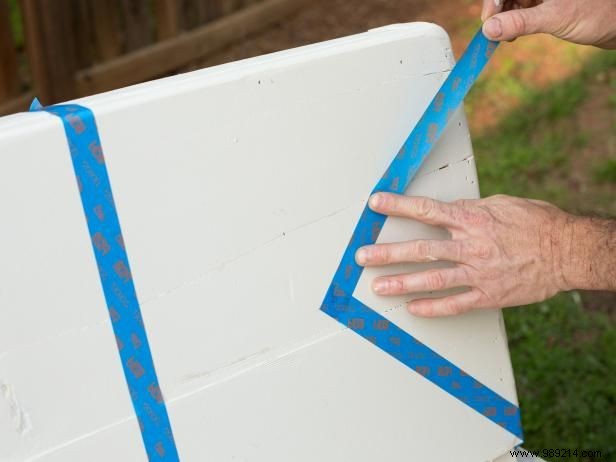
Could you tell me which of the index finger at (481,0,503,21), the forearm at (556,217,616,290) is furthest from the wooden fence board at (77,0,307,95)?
the forearm at (556,217,616,290)

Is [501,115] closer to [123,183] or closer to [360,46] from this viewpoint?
[360,46]

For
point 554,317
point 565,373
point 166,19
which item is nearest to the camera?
point 565,373

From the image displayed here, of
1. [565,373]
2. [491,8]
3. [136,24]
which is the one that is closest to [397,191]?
[491,8]

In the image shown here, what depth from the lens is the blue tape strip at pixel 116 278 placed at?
1.34 m

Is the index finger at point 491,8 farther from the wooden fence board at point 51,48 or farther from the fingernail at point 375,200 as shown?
the wooden fence board at point 51,48

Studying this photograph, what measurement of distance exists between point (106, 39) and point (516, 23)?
2.74m

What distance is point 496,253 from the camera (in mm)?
1678

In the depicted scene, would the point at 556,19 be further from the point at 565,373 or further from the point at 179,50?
the point at 179,50

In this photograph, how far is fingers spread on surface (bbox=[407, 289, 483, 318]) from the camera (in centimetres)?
169

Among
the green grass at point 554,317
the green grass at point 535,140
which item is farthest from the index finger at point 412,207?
the green grass at point 535,140

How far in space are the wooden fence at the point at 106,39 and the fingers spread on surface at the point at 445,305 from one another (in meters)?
2.47

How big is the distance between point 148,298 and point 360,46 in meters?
0.60

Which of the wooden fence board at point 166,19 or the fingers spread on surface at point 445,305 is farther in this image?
the wooden fence board at point 166,19

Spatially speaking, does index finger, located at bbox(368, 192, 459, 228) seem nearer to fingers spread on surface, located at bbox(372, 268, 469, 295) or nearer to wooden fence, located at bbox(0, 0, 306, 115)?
fingers spread on surface, located at bbox(372, 268, 469, 295)
